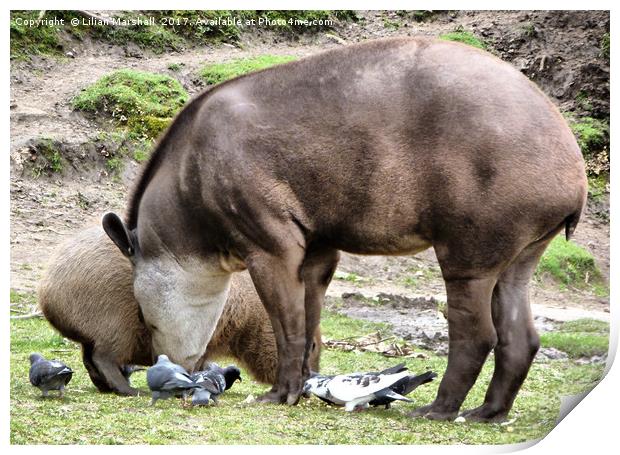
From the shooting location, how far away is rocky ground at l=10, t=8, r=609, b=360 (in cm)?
780

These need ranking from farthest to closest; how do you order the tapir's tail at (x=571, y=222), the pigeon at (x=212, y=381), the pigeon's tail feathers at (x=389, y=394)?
1. the pigeon at (x=212, y=381)
2. the pigeon's tail feathers at (x=389, y=394)
3. the tapir's tail at (x=571, y=222)

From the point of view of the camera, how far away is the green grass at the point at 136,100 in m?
8.45

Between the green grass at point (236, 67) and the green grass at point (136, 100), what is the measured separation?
23 cm

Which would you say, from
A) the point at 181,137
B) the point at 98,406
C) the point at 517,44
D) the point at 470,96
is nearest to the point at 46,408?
the point at 98,406

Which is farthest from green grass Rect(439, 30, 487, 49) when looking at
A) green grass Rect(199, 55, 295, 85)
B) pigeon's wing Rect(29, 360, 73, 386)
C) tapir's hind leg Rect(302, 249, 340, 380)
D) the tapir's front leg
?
pigeon's wing Rect(29, 360, 73, 386)

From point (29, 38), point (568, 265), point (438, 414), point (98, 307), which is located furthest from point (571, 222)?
point (29, 38)

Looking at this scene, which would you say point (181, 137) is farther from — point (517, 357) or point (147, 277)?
point (517, 357)

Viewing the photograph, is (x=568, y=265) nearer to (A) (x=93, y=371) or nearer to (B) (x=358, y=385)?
(B) (x=358, y=385)

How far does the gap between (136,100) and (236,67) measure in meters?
0.79

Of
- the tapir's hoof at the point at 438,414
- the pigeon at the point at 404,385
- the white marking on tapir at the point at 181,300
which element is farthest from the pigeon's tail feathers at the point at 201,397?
the tapir's hoof at the point at 438,414

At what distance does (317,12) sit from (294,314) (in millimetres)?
2138

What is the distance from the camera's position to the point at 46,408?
750cm

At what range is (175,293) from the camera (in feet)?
28.1

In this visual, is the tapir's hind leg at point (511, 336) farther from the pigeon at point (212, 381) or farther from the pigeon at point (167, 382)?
the pigeon at point (167, 382)
